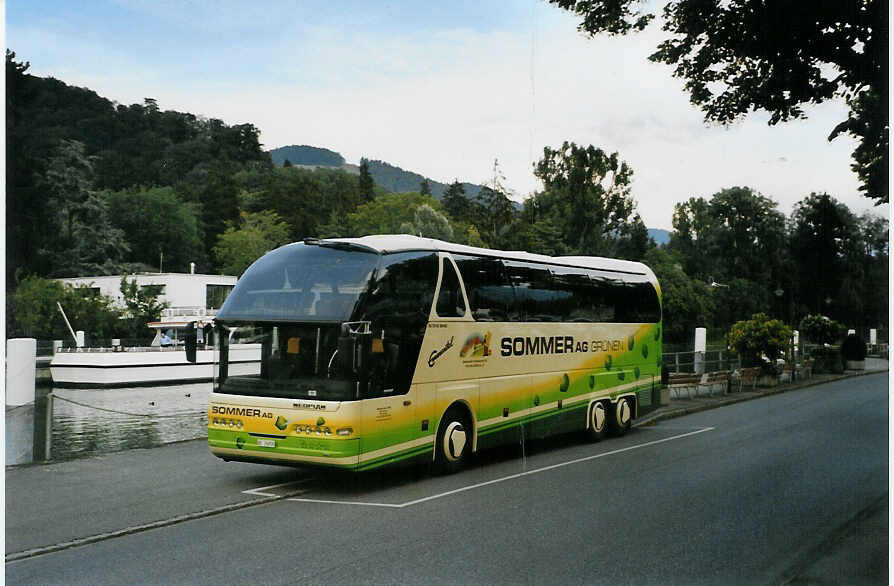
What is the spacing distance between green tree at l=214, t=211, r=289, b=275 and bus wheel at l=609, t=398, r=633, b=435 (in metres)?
6.55

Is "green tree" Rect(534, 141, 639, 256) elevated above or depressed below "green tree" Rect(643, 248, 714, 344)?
above

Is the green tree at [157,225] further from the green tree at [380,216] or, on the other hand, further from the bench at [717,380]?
the bench at [717,380]

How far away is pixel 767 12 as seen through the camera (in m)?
8.39

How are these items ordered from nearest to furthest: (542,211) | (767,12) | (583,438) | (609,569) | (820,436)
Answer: (609,569), (767,12), (542,211), (820,436), (583,438)

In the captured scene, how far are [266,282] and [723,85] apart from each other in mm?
5198

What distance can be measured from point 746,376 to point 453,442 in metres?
5.81

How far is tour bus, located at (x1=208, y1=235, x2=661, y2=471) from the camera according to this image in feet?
29.5

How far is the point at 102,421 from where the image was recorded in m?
16.0

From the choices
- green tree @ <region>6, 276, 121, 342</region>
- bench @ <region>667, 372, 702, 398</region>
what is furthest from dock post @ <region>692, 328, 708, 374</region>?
green tree @ <region>6, 276, 121, 342</region>

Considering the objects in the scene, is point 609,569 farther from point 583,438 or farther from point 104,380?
point 104,380

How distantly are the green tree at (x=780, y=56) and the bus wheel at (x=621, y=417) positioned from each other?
618cm

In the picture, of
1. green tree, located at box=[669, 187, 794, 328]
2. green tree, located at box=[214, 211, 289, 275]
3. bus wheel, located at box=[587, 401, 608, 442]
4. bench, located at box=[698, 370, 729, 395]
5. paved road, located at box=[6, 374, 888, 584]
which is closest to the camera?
paved road, located at box=[6, 374, 888, 584]

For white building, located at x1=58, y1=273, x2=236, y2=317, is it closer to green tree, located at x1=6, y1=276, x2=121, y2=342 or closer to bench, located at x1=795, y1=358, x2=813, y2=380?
green tree, located at x1=6, y1=276, x2=121, y2=342

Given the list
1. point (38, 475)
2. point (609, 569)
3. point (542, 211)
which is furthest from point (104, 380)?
point (609, 569)
